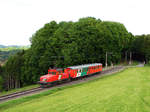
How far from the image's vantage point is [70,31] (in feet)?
158

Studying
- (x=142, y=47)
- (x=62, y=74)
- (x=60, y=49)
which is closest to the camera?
(x=62, y=74)

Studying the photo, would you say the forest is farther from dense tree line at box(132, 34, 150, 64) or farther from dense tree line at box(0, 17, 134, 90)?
dense tree line at box(132, 34, 150, 64)

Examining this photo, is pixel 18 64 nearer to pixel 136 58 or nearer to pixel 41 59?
pixel 41 59

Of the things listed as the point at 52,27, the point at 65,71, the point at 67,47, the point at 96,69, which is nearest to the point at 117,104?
the point at 65,71

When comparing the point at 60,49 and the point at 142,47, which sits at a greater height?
the point at 142,47

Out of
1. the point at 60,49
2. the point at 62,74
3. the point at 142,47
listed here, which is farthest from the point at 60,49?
the point at 142,47

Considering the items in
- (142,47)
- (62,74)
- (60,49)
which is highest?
(142,47)

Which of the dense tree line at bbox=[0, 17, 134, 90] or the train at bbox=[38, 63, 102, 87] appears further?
the dense tree line at bbox=[0, 17, 134, 90]

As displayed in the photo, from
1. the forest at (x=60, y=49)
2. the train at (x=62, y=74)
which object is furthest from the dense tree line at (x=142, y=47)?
the train at (x=62, y=74)

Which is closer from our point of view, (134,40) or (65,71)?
(65,71)

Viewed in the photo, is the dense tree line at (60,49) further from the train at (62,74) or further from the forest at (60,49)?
the train at (62,74)

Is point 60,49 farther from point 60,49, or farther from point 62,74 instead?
point 62,74

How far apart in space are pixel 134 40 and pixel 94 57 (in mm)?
37813

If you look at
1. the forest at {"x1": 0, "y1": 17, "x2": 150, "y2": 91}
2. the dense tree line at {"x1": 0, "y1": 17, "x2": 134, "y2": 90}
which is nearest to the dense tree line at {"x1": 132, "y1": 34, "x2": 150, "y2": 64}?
the forest at {"x1": 0, "y1": 17, "x2": 150, "y2": 91}
